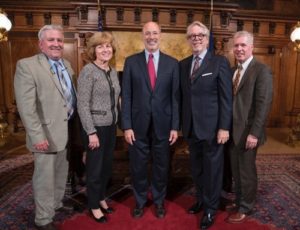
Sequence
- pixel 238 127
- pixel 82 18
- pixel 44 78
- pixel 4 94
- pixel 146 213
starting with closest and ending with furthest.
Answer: pixel 44 78 < pixel 238 127 < pixel 146 213 < pixel 82 18 < pixel 4 94

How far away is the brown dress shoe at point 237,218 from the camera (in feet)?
7.78

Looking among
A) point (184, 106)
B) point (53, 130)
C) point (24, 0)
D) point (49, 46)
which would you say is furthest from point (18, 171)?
point (24, 0)

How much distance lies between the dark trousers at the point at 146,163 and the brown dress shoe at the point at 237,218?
59 cm

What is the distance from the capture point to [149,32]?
218cm

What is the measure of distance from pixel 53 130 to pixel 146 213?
1074mm

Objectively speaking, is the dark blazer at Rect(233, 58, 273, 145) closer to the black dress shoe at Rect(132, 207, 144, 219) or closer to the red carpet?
the red carpet

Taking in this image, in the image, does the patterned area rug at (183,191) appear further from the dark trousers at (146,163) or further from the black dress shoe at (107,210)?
the dark trousers at (146,163)

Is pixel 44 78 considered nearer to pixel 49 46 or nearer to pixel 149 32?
pixel 49 46

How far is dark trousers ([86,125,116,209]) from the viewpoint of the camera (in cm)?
224

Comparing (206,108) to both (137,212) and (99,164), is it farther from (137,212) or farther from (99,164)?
(137,212)

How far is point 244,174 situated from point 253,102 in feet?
1.93

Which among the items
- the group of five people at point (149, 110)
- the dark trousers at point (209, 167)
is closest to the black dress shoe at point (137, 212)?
the group of five people at point (149, 110)

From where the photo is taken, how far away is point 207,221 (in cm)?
231

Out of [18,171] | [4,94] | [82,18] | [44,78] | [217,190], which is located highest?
[82,18]
